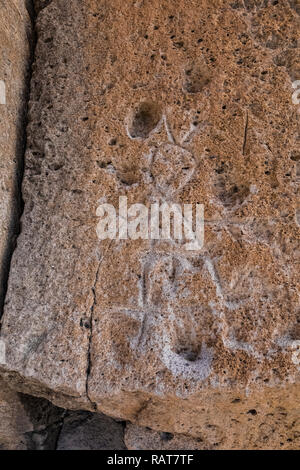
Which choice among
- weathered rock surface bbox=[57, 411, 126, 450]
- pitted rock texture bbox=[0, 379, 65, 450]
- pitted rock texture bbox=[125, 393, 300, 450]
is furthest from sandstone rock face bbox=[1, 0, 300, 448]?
weathered rock surface bbox=[57, 411, 126, 450]

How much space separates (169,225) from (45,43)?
2.66 feet

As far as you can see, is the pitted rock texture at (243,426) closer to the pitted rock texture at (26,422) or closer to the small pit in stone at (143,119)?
the pitted rock texture at (26,422)

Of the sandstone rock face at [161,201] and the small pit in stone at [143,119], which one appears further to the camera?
the small pit in stone at [143,119]

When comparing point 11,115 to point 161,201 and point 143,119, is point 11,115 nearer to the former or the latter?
point 143,119

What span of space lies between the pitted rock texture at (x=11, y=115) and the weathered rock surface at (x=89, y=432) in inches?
28.0

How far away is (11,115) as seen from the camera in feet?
4.50

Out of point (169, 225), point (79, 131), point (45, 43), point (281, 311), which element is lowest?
point (281, 311)

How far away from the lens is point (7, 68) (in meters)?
1.37

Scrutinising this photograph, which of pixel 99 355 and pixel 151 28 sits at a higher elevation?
pixel 151 28

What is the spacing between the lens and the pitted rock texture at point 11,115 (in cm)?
132

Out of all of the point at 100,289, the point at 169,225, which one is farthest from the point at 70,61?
the point at 100,289

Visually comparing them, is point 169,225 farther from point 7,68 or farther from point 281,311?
point 7,68

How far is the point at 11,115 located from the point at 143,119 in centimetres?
44

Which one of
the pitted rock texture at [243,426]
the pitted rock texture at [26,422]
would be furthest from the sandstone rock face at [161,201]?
the pitted rock texture at [26,422]
